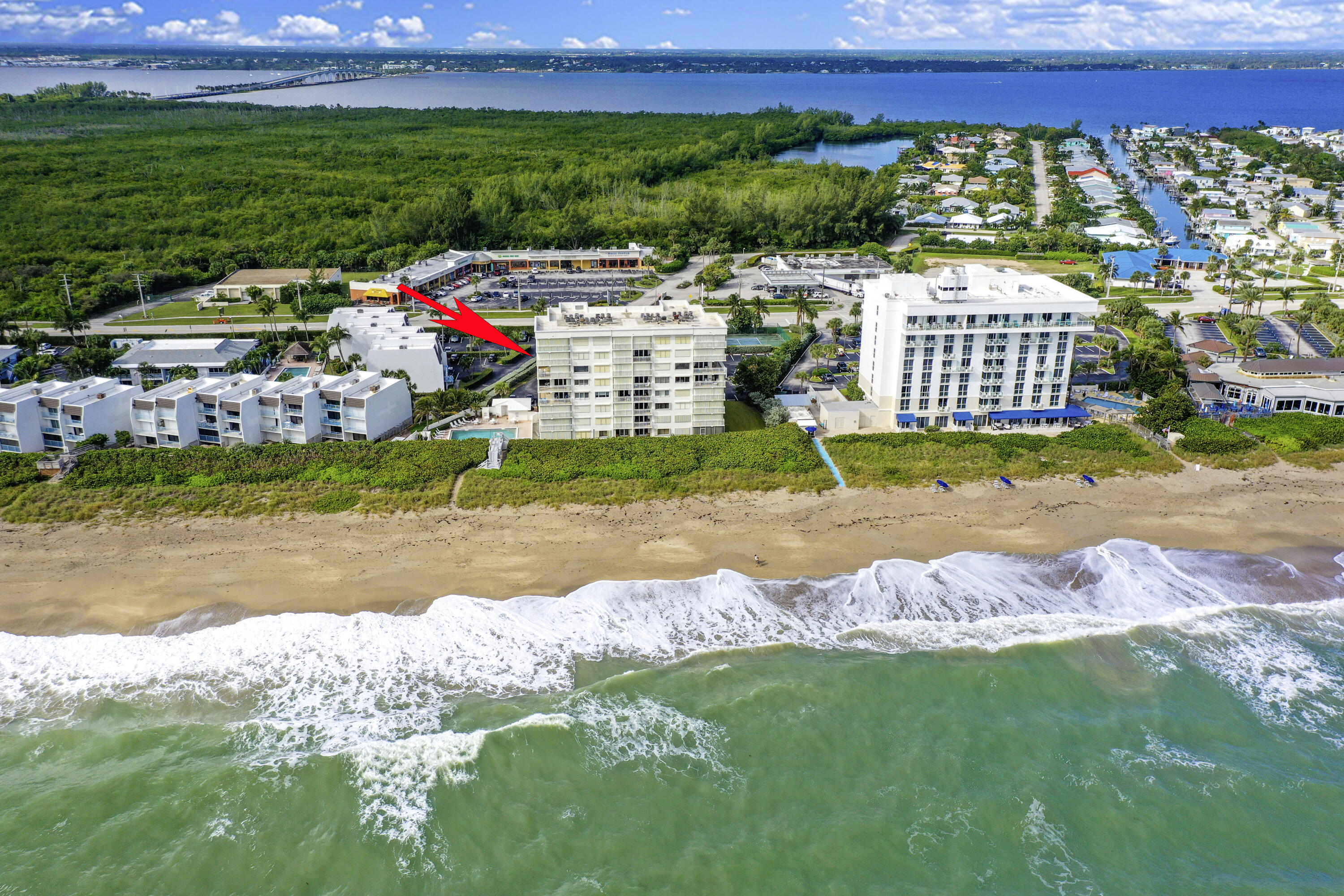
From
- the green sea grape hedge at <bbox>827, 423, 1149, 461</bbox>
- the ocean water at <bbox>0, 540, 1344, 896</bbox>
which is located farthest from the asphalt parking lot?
the ocean water at <bbox>0, 540, 1344, 896</bbox>

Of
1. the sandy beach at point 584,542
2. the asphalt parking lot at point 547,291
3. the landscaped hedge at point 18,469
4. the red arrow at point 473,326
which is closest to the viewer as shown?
the sandy beach at point 584,542

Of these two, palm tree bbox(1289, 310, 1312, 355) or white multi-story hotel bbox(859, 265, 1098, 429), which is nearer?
white multi-story hotel bbox(859, 265, 1098, 429)

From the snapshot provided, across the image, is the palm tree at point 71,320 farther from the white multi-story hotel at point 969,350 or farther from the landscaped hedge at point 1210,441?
the landscaped hedge at point 1210,441

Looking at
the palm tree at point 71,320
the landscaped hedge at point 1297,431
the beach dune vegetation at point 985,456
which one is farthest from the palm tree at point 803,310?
the palm tree at point 71,320

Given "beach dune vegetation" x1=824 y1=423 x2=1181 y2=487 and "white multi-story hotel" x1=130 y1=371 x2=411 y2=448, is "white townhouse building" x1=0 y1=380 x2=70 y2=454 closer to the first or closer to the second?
"white multi-story hotel" x1=130 y1=371 x2=411 y2=448

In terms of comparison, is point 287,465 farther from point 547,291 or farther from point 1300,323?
point 1300,323

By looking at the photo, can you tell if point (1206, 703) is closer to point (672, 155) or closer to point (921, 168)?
point (672, 155)

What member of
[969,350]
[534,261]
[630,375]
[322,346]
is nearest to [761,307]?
[969,350]
